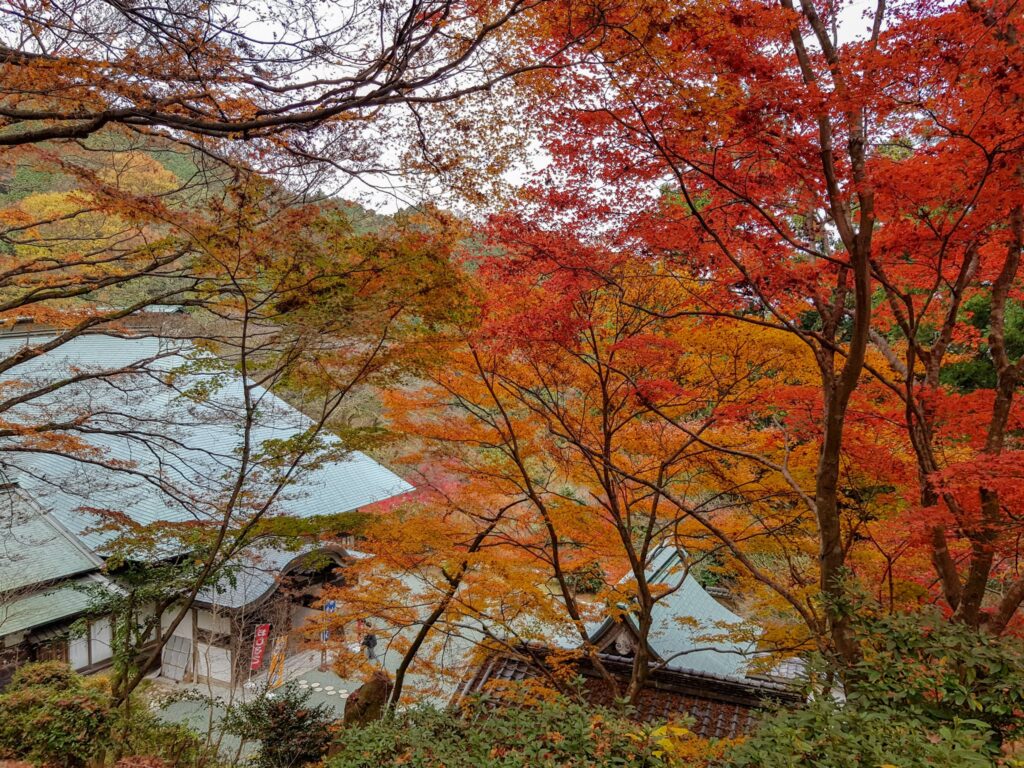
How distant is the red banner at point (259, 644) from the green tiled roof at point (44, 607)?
3130 mm

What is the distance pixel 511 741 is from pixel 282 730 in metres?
7.36

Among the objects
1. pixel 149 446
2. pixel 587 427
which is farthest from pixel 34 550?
pixel 587 427

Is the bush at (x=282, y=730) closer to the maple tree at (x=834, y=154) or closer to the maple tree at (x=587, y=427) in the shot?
the maple tree at (x=587, y=427)

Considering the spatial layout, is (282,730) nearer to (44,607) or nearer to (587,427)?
Answer: (44,607)

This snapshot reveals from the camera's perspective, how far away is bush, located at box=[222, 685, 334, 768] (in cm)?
834


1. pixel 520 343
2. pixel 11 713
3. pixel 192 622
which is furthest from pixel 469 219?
pixel 192 622

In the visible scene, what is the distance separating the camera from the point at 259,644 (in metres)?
11.5

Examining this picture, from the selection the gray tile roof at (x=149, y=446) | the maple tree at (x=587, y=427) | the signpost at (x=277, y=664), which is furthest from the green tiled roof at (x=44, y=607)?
the maple tree at (x=587, y=427)

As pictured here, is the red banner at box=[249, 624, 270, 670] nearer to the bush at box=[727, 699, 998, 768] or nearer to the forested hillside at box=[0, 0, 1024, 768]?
the forested hillside at box=[0, 0, 1024, 768]

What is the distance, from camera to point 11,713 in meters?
7.32

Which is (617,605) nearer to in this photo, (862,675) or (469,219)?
(862,675)

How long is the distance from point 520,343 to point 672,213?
2054mm

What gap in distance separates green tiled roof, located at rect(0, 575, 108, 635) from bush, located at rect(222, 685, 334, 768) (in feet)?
10.4

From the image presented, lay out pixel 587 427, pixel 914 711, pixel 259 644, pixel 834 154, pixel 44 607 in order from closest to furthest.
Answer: pixel 914 711, pixel 834 154, pixel 587 427, pixel 44 607, pixel 259 644
